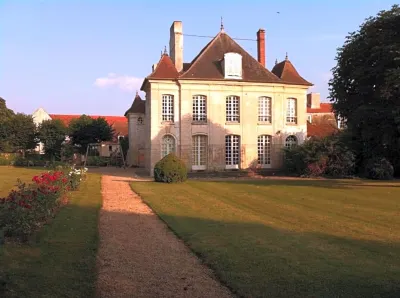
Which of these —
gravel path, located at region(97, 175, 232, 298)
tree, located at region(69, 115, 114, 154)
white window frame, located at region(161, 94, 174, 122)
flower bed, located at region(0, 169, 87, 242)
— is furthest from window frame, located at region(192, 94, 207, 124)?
tree, located at region(69, 115, 114, 154)

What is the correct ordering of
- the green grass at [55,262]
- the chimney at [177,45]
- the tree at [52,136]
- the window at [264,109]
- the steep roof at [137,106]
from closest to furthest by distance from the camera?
the green grass at [55,262] → the window at [264,109] → the chimney at [177,45] → the steep roof at [137,106] → the tree at [52,136]

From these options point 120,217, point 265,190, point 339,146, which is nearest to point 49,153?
point 339,146

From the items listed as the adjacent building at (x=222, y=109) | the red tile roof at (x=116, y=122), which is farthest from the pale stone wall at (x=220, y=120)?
the red tile roof at (x=116, y=122)

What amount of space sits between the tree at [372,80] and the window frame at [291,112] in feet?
41.1

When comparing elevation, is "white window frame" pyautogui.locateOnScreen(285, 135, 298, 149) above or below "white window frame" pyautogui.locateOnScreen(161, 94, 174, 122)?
below

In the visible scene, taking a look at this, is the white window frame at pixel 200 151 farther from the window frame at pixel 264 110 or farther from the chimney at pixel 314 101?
the chimney at pixel 314 101

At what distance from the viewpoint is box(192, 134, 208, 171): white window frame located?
32.3 metres

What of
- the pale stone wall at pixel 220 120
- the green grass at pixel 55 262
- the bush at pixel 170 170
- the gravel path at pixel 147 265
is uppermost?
the pale stone wall at pixel 220 120

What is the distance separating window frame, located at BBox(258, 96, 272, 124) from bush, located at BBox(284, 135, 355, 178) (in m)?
4.91

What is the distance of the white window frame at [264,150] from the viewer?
111 feet

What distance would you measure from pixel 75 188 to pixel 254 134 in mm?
18303

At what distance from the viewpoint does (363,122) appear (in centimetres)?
1914

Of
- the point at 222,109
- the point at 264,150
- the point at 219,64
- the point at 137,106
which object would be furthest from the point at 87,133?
the point at 264,150

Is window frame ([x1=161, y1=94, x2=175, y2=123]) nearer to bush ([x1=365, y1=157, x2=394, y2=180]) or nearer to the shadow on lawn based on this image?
bush ([x1=365, y1=157, x2=394, y2=180])
